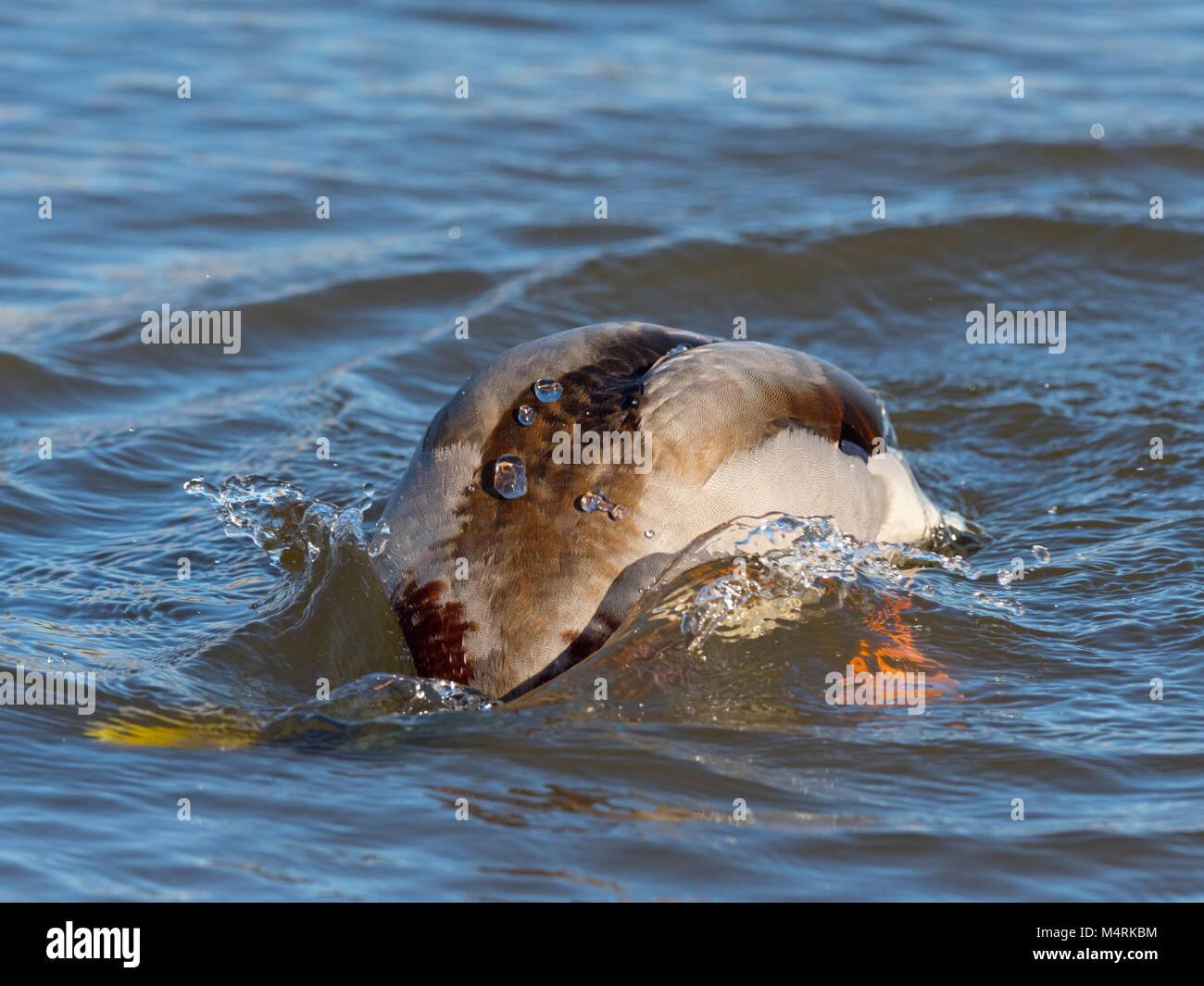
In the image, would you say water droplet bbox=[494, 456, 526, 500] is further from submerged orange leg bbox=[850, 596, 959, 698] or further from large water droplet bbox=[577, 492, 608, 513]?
submerged orange leg bbox=[850, 596, 959, 698]

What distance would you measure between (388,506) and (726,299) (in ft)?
13.5

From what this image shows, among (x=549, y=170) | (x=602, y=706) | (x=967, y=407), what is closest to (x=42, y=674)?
(x=602, y=706)

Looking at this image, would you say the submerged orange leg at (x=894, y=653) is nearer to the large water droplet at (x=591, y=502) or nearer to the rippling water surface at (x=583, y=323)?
the rippling water surface at (x=583, y=323)

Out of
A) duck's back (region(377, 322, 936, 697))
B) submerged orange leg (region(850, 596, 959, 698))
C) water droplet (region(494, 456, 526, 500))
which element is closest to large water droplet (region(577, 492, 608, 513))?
duck's back (region(377, 322, 936, 697))

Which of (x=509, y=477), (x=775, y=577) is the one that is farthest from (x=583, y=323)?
(x=509, y=477)

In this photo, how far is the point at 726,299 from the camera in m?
7.87

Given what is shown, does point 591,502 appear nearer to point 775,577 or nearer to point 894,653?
point 775,577

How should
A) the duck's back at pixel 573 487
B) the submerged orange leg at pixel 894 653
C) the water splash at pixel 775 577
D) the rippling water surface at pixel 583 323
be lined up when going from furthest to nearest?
the submerged orange leg at pixel 894 653, the water splash at pixel 775 577, the duck's back at pixel 573 487, the rippling water surface at pixel 583 323

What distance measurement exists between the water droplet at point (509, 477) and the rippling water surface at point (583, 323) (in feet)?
1.50

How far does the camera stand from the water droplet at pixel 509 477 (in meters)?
3.81

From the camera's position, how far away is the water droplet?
3811 millimetres

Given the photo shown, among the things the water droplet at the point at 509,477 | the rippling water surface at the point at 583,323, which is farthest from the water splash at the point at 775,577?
the water droplet at the point at 509,477

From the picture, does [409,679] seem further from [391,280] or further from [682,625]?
[391,280]
